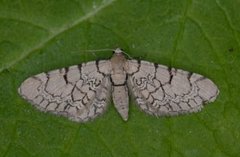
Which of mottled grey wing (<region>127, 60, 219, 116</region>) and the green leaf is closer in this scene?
the green leaf

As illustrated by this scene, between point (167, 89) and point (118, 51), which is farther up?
point (118, 51)

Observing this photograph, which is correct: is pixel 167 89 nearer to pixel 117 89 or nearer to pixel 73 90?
pixel 117 89

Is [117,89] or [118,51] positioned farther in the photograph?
[117,89]

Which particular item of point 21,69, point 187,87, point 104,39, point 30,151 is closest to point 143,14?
point 104,39

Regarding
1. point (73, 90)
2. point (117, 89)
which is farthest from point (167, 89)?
point (73, 90)

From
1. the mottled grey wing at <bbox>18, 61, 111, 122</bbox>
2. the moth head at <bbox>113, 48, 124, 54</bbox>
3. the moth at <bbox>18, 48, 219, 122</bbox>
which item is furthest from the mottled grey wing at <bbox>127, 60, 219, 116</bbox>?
the mottled grey wing at <bbox>18, 61, 111, 122</bbox>

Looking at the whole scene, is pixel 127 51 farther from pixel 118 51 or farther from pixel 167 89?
pixel 167 89

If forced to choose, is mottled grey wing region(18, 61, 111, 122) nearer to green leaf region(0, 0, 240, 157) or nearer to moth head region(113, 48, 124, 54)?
green leaf region(0, 0, 240, 157)
